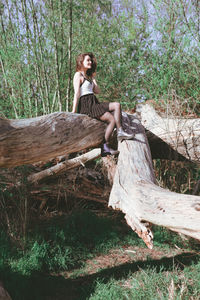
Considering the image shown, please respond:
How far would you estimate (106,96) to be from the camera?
19.6 feet

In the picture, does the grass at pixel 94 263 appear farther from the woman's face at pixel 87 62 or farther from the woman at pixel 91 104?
the woman's face at pixel 87 62

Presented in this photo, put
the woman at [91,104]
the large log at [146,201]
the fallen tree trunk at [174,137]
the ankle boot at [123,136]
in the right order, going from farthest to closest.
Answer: the fallen tree trunk at [174,137]
the woman at [91,104]
the ankle boot at [123,136]
the large log at [146,201]

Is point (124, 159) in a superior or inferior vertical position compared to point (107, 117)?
inferior

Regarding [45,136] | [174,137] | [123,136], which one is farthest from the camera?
[174,137]

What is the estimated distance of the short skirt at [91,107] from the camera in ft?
11.9

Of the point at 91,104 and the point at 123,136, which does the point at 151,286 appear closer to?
the point at 123,136

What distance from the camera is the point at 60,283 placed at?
3.84 meters

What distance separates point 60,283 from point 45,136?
1.99m

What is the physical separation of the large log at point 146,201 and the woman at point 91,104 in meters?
0.37

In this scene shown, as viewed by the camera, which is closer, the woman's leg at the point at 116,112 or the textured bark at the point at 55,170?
the woman's leg at the point at 116,112

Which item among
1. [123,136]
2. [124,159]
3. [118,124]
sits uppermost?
[118,124]

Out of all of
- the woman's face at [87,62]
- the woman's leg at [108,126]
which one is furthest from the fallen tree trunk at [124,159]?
the woman's face at [87,62]

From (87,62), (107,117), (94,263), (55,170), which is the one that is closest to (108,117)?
(107,117)

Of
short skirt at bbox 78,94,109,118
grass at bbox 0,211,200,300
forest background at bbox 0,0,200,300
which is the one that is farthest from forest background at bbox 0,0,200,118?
grass at bbox 0,211,200,300
